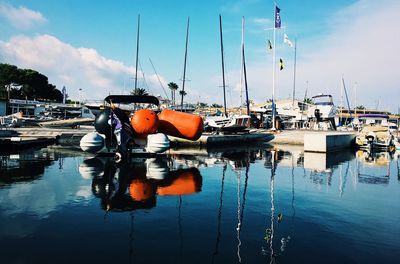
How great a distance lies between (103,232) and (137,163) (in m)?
10.8

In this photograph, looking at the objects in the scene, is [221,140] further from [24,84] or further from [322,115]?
[24,84]

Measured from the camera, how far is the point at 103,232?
7.10m

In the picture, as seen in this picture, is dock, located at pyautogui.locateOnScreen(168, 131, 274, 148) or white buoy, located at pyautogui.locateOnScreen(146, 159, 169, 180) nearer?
white buoy, located at pyautogui.locateOnScreen(146, 159, 169, 180)

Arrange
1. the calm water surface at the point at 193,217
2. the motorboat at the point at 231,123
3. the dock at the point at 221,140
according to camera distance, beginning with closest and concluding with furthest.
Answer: the calm water surface at the point at 193,217, the dock at the point at 221,140, the motorboat at the point at 231,123

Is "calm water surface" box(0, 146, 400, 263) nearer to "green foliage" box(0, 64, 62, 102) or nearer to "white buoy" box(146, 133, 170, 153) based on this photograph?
"white buoy" box(146, 133, 170, 153)

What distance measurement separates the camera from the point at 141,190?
11289 millimetres

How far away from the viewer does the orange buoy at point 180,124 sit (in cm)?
2464

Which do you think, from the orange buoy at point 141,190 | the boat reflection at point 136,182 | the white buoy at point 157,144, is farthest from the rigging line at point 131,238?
the white buoy at point 157,144

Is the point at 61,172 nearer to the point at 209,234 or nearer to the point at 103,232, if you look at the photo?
the point at 103,232

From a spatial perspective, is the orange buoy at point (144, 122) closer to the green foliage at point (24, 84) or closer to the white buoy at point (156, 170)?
the white buoy at point (156, 170)

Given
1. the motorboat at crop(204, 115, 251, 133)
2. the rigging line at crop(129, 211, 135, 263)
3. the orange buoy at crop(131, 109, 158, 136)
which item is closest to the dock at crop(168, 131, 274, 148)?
the motorboat at crop(204, 115, 251, 133)

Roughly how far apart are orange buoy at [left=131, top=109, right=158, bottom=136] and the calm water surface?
6.74 meters

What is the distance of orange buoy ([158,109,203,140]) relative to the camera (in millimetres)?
24641

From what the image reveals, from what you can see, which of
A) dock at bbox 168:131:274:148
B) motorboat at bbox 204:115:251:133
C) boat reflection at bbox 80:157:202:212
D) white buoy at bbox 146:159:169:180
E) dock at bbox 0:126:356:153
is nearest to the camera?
boat reflection at bbox 80:157:202:212
